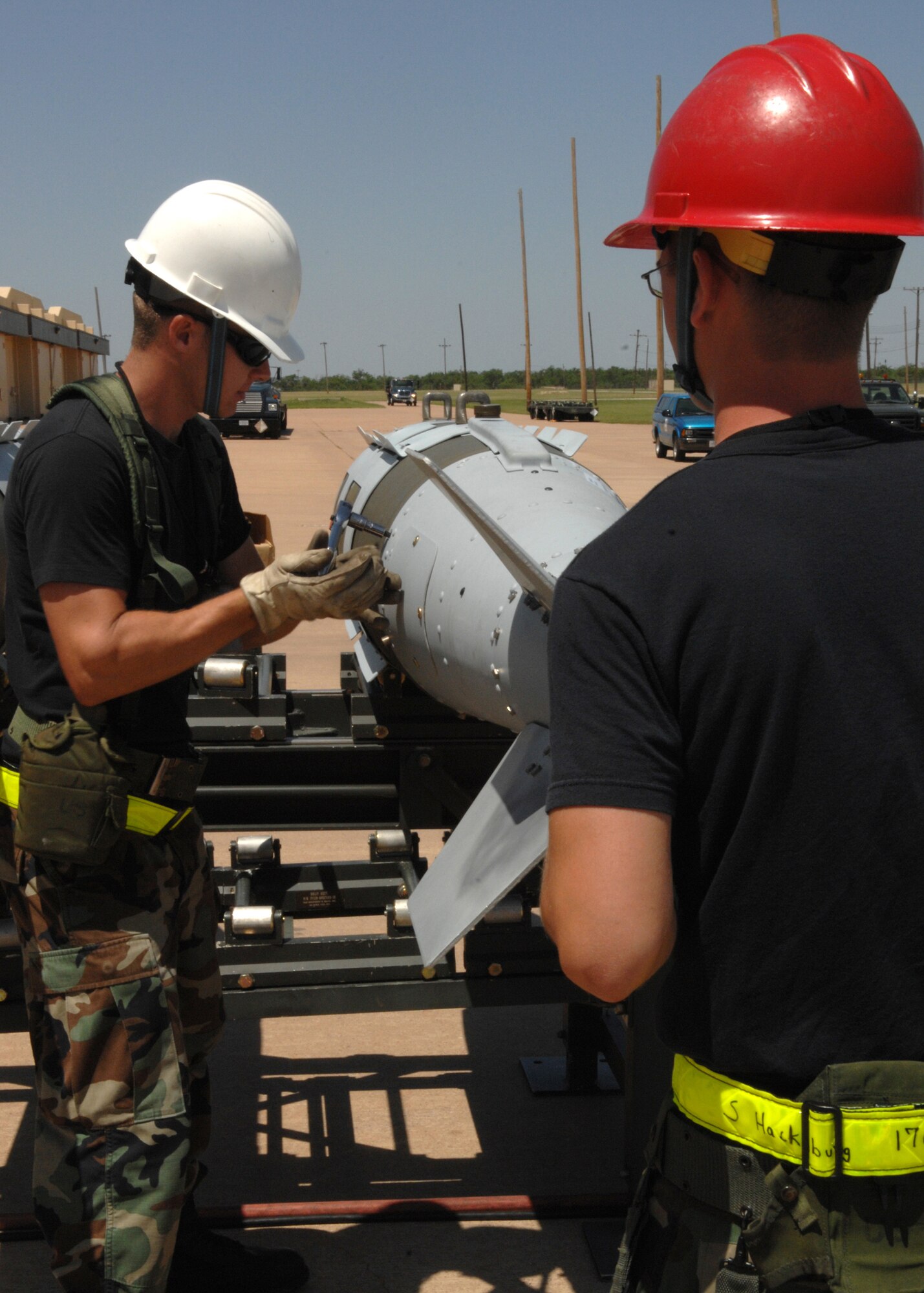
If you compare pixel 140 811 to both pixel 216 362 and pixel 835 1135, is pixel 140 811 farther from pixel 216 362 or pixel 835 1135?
pixel 835 1135

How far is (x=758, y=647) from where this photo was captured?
4.08ft

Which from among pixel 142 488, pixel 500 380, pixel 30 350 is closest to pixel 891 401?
pixel 30 350

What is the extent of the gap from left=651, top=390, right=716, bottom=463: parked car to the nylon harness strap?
24614 mm

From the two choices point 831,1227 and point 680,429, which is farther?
point 680,429

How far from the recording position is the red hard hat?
1.39 meters

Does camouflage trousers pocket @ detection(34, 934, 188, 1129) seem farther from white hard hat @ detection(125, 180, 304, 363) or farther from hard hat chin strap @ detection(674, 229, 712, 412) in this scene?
hard hat chin strap @ detection(674, 229, 712, 412)

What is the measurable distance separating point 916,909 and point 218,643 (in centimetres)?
150

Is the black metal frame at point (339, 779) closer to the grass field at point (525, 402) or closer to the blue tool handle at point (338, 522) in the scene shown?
the blue tool handle at point (338, 522)

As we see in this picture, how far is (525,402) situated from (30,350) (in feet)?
166

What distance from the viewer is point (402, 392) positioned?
60375 millimetres

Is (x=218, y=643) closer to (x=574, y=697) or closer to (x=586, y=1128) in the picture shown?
(x=574, y=697)

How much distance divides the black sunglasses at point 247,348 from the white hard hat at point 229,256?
21 mm

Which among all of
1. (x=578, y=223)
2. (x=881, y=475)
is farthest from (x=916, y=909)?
(x=578, y=223)

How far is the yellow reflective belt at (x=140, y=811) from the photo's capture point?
2514 millimetres
